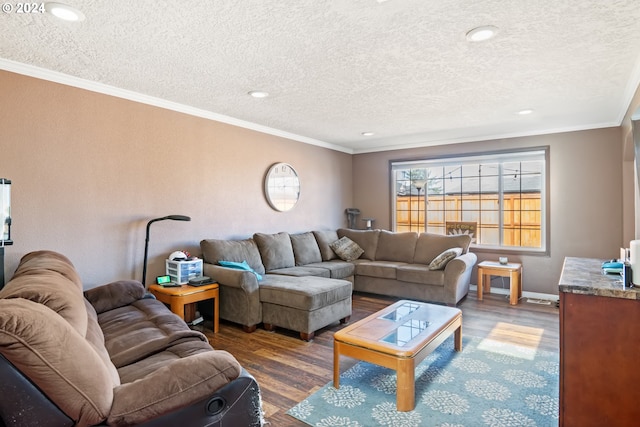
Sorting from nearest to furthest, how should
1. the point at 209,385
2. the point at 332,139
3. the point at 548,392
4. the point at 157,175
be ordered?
the point at 209,385, the point at 548,392, the point at 157,175, the point at 332,139

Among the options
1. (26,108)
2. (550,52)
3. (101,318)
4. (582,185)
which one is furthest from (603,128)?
(26,108)

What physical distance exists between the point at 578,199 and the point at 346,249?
319cm

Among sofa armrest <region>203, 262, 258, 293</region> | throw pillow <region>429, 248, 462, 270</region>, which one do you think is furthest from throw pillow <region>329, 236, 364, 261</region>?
sofa armrest <region>203, 262, 258, 293</region>

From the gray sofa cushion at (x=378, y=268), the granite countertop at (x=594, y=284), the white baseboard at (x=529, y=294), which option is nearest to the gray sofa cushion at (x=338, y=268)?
the gray sofa cushion at (x=378, y=268)

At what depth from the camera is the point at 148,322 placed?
2.43 m

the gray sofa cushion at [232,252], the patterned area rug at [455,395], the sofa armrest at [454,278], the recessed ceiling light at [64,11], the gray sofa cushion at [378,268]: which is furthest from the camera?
the gray sofa cushion at [378,268]

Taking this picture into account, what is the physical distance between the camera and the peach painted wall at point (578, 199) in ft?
14.7

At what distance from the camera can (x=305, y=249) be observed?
5.05 metres

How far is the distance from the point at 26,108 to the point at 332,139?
3838mm

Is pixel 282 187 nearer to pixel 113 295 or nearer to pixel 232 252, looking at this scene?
pixel 232 252

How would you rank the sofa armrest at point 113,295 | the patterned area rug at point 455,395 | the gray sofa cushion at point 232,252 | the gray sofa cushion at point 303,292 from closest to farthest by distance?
the patterned area rug at point 455,395 → the sofa armrest at point 113,295 → the gray sofa cushion at point 303,292 → the gray sofa cushion at point 232,252

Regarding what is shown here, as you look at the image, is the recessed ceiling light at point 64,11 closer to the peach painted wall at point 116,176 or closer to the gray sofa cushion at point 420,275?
the peach painted wall at point 116,176

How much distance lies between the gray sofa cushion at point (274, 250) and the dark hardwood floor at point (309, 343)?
0.92 m

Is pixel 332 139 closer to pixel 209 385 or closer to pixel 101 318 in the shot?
pixel 101 318
